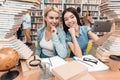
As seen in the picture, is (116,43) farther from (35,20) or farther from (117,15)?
(35,20)

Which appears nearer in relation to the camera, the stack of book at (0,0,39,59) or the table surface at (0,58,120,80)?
the table surface at (0,58,120,80)

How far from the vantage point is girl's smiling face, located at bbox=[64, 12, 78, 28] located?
1782mm

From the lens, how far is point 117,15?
126 cm

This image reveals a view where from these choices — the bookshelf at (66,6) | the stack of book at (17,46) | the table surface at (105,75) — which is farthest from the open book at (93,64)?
the bookshelf at (66,6)

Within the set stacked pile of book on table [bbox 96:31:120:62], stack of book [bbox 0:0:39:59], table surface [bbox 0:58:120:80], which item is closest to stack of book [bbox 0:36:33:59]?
stack of book [bbox 0:0:39:59]

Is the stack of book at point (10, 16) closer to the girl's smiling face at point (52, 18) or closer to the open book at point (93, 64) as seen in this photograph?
the girl's smiling face at point (52, 18)

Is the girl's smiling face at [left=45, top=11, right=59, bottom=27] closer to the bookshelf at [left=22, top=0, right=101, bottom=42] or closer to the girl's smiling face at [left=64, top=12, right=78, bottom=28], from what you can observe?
the girl's smiling face at [left=64, top=12, right=78, bottom=28]

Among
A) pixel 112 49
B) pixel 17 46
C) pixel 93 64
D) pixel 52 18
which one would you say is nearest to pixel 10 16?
pixel 17 46

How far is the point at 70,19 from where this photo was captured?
5.86 ft

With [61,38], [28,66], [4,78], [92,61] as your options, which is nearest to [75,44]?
[61,38]

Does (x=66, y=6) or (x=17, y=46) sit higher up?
(x=66, y=6)

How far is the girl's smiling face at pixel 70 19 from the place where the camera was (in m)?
1.78

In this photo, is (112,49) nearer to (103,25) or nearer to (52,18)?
(103,25)

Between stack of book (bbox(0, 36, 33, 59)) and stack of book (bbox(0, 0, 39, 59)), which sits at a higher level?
stack of book (bbox(0, 0, 39, 59))
